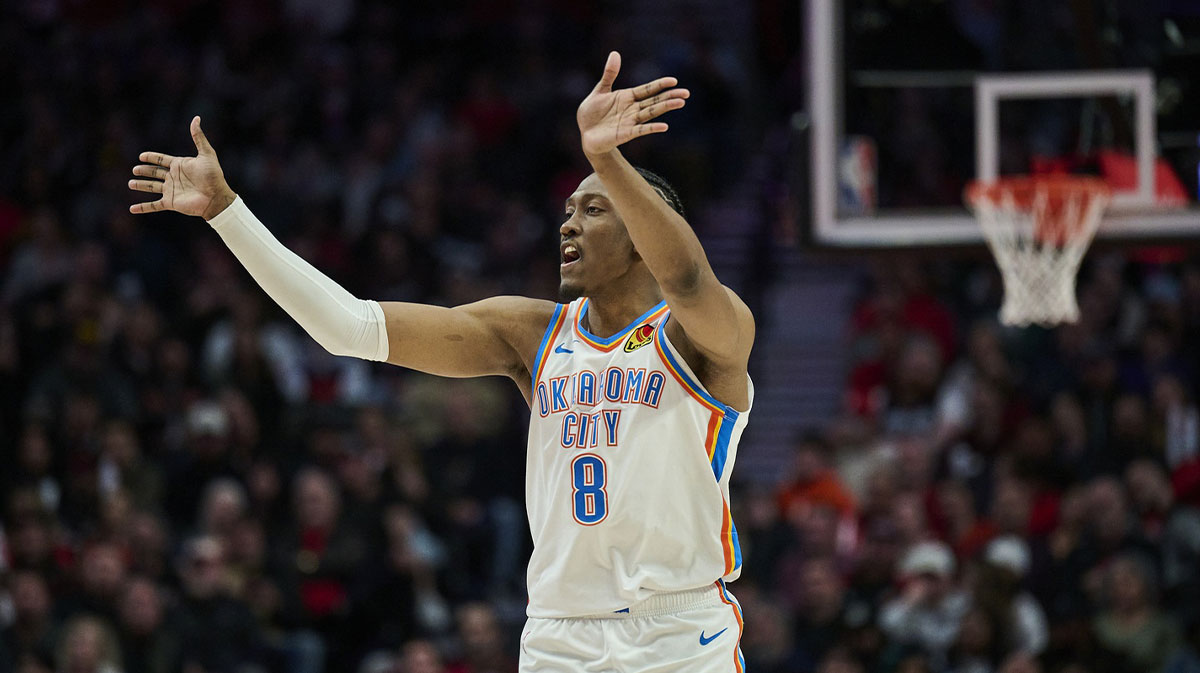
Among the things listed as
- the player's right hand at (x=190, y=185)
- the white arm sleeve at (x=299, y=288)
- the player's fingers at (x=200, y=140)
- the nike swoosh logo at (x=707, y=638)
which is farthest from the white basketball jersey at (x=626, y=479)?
the player's fingers at (x=200, y=140)

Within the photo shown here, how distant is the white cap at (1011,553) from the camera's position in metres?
10.6

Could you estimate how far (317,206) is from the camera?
50.0 ft

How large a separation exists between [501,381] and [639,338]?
325 inches

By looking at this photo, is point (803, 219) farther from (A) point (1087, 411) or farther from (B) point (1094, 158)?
(A) point (1087, 411)

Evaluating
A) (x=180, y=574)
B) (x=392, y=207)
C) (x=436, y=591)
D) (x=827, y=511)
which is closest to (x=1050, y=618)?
(x=827, y=511)

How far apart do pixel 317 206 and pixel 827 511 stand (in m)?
6.29

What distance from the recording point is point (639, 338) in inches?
197

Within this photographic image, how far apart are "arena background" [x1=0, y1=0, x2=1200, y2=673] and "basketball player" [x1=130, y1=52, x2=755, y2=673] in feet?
13.4

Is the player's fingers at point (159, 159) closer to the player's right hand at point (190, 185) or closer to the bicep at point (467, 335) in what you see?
the player's right hand at point (190, 185)

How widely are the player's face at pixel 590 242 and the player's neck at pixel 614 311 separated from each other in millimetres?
63

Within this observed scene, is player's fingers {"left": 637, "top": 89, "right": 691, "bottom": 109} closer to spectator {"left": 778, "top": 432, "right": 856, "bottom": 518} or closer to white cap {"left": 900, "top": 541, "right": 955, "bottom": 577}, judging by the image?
white cap {"left": 900, "top": 541, "right": 955, "bottom": 577}

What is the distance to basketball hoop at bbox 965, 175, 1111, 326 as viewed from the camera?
9.10 m

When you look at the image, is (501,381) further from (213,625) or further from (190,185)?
(190,185)

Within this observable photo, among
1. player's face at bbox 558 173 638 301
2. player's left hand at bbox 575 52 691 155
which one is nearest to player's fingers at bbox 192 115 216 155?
player's face at bbox 558 173 638 301
